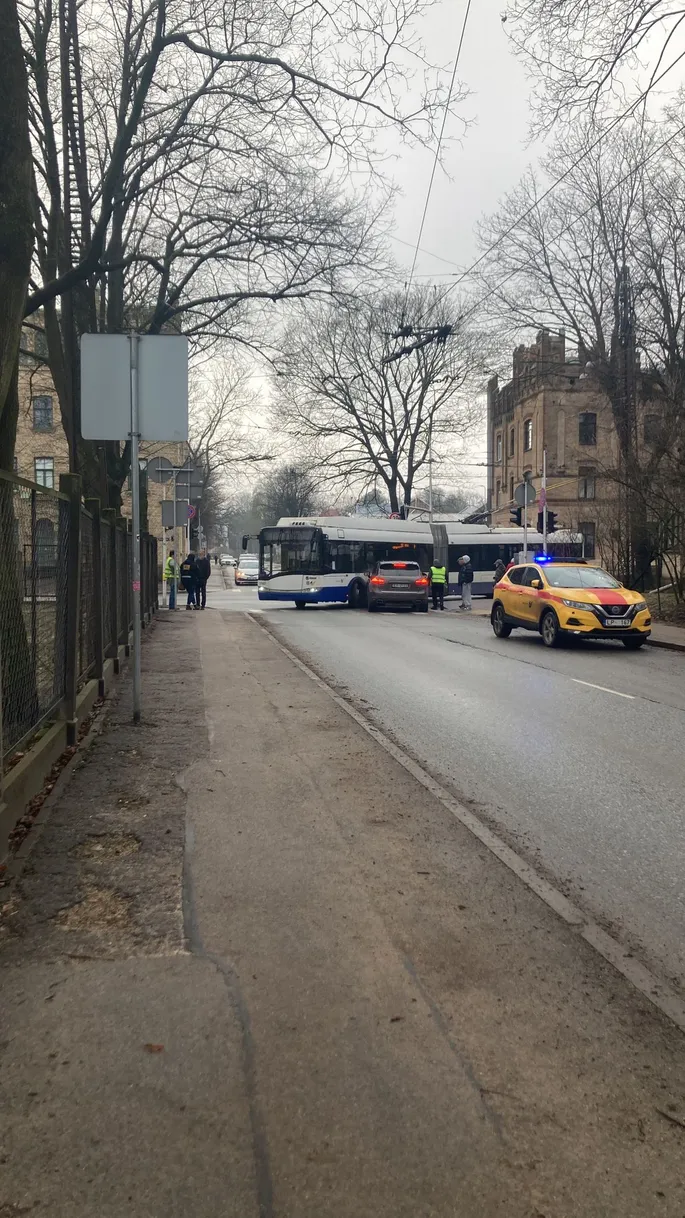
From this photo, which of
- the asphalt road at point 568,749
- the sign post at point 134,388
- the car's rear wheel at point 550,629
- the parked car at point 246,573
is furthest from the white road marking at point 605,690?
the parked car at point 246,573

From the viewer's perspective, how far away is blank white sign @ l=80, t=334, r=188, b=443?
27.7 feet

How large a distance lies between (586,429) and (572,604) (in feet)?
120

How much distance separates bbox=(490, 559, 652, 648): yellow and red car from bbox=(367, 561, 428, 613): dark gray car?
36.4 ft

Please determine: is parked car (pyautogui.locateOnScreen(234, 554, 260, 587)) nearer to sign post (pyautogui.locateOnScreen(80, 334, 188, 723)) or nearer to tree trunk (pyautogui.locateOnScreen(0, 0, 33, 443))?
sign post (pyautogui.locateOnScreen(80, 334, 188, 723))

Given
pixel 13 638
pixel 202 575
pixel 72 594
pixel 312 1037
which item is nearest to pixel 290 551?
pixel 202 575

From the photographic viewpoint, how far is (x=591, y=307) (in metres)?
29.3

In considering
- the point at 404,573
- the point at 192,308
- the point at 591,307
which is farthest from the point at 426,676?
the point at 591,307

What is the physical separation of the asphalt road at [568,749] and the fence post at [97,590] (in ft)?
9.44

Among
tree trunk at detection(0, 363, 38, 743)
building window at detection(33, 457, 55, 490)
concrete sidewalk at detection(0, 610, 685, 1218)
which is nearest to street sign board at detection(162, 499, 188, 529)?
tree trunk at detection(0, 363, 38, 743)

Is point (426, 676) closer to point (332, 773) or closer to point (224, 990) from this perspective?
point (332, 773)

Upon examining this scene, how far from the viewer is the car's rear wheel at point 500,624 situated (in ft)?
62.5

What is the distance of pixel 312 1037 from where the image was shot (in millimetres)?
3182

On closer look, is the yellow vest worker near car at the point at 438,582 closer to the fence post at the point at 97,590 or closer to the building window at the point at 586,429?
the building window at the point at 586,429

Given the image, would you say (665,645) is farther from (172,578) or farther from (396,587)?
(172,578)
